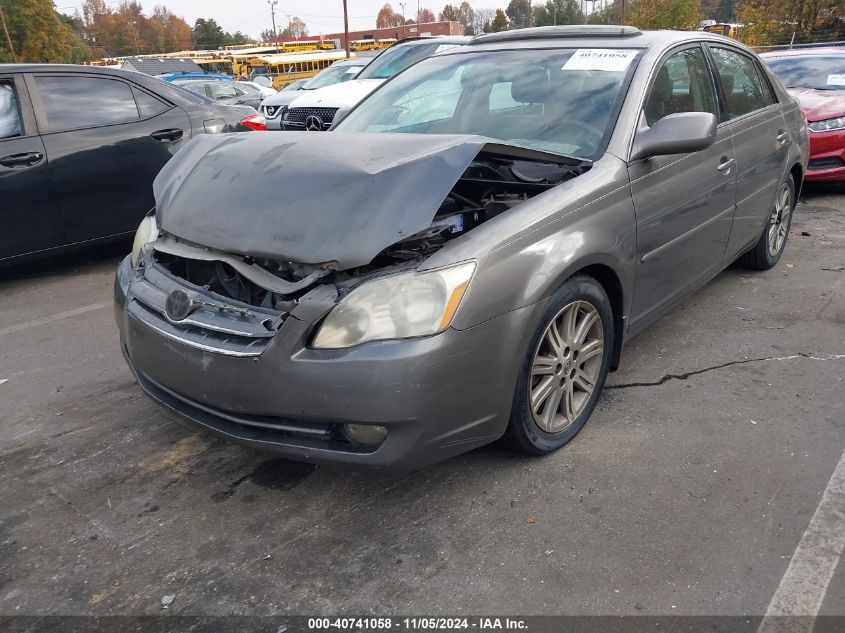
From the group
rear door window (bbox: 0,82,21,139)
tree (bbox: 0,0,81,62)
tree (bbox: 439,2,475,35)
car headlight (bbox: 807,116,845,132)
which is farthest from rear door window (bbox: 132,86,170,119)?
tree (bbox: 439,2,475,35)

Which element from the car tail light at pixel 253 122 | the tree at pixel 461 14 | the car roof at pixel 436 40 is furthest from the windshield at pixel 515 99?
the tree at pixel 461 14

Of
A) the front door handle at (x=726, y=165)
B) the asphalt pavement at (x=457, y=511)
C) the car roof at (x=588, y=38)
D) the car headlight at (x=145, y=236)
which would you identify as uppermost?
the car roof at (x=588, y=38)

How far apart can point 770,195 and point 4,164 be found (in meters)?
5.28

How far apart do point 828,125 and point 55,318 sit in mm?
7733

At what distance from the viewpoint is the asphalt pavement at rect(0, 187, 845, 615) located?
211 cm

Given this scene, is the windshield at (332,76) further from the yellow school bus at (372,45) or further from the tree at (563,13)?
the tree at (563,13)

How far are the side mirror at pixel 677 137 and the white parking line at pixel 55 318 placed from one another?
3707mm

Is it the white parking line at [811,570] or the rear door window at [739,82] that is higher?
the rear door window at [739,82]

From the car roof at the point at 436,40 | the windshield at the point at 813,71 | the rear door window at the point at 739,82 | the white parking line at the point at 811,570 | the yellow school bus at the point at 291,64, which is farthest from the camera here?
the yellow school bus at the point at 291,64

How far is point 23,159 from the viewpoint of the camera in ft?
16.4

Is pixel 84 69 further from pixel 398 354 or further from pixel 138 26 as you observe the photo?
pixel 138 26

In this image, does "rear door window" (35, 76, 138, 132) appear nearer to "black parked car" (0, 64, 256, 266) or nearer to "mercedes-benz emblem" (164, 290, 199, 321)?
"black parked car" (0, 64, 256, 266)

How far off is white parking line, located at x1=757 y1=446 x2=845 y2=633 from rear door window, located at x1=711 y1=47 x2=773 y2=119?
7.97 ft

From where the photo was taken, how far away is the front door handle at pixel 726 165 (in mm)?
3729
